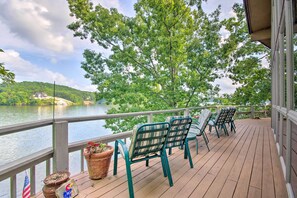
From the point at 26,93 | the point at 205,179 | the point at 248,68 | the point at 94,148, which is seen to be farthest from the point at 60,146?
the point at 248,68

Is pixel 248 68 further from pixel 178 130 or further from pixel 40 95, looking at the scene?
pixel 40 95

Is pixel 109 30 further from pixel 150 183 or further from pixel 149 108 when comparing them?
pixel 150 183

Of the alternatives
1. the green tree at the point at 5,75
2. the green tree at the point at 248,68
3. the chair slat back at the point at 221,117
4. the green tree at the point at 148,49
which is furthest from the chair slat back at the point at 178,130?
the green tree at the point at 248,68

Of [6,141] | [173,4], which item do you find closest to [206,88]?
[173,4]

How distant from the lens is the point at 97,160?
219 centimetres

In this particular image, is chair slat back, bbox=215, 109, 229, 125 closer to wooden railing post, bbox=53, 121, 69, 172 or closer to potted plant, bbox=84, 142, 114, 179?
potted plant, bbox=84, 142, 114, 179

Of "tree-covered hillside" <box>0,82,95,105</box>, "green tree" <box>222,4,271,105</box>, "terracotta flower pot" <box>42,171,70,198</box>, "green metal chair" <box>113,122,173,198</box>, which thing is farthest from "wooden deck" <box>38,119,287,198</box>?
"green tree" <box>222,4,271,105</box>

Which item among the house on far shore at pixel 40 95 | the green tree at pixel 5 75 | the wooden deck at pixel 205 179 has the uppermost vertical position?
the green tree at pixel 5 75

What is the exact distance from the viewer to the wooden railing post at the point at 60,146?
80.2 inches

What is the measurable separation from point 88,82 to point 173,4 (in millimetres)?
5837

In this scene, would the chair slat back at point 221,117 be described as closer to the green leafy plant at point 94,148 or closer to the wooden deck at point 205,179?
the wooden deck at point 205,179

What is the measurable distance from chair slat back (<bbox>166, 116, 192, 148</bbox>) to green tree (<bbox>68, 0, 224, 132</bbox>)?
563 centimetres

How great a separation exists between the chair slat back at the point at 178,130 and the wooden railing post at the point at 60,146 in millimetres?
1498

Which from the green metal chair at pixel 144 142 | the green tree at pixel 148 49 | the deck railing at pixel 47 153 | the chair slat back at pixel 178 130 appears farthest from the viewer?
the green tree at pixel 148 49
